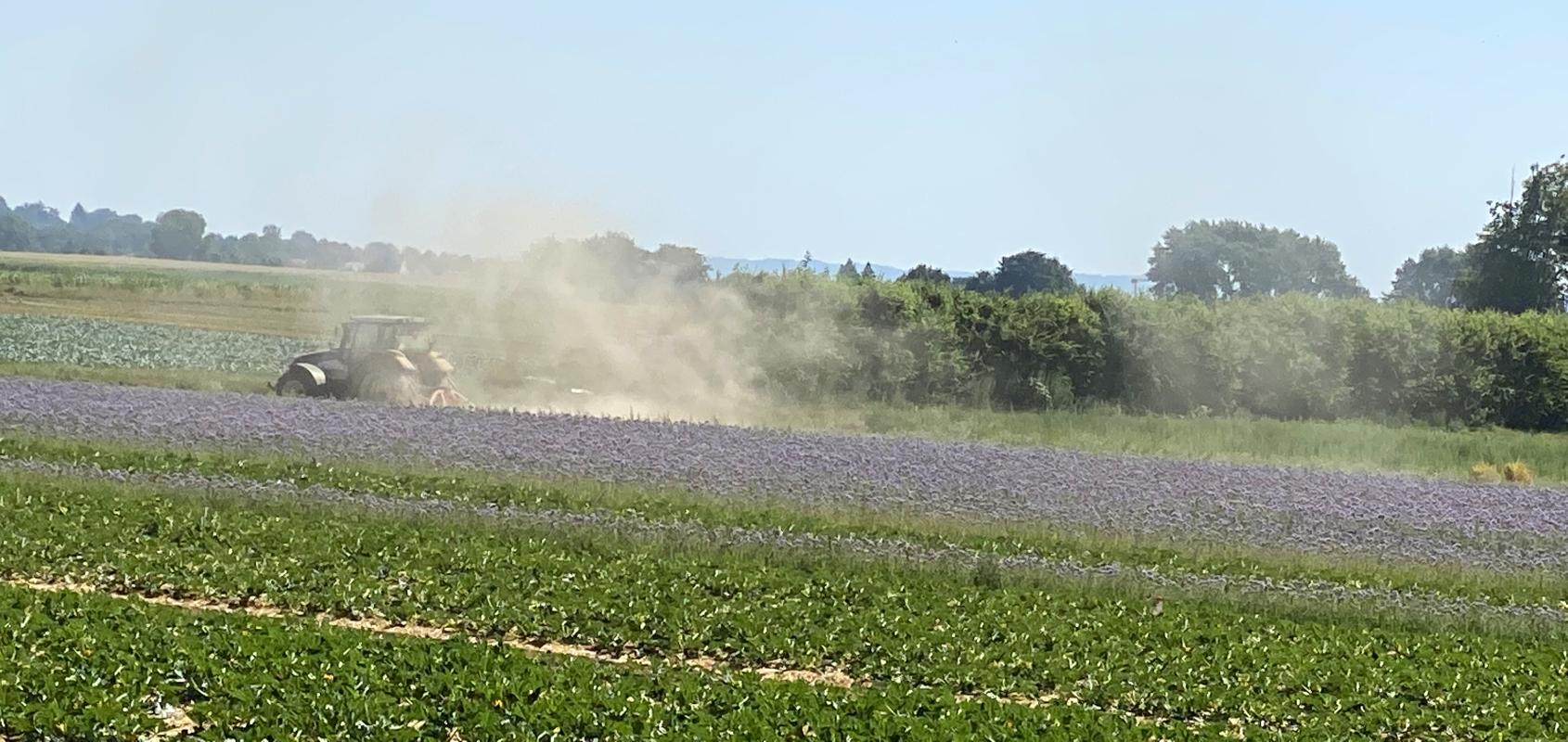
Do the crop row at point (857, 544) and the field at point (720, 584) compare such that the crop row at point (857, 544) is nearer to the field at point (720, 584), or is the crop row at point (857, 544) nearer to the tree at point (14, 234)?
the field at point (720, 584)

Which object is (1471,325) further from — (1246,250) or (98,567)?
(1246,250)

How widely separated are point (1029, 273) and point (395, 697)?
92.6m

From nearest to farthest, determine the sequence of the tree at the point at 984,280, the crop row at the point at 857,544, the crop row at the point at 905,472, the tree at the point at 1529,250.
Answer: the crop row at the point at 857,544 → the crop row at the point at 905,472 → the tree at the point at 1529,250 → the tree at the point at 984,280

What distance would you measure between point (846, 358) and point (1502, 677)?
3058cm

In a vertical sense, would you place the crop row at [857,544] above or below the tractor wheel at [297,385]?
below

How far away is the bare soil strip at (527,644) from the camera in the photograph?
587 inches

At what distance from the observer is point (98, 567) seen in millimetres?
18203

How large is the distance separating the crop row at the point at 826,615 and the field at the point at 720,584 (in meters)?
0.05

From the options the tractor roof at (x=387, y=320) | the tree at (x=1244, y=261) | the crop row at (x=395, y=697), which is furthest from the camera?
the tree at (x=1244, y=261)

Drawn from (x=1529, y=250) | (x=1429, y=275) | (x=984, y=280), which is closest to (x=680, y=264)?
(x=1529, y=250)

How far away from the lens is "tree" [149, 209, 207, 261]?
169000mm

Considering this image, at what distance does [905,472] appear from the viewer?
91.9 ft

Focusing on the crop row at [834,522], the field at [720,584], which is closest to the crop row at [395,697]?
the field at [720,584]

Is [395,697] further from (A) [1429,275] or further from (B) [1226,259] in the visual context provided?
(A) [1429,275]
